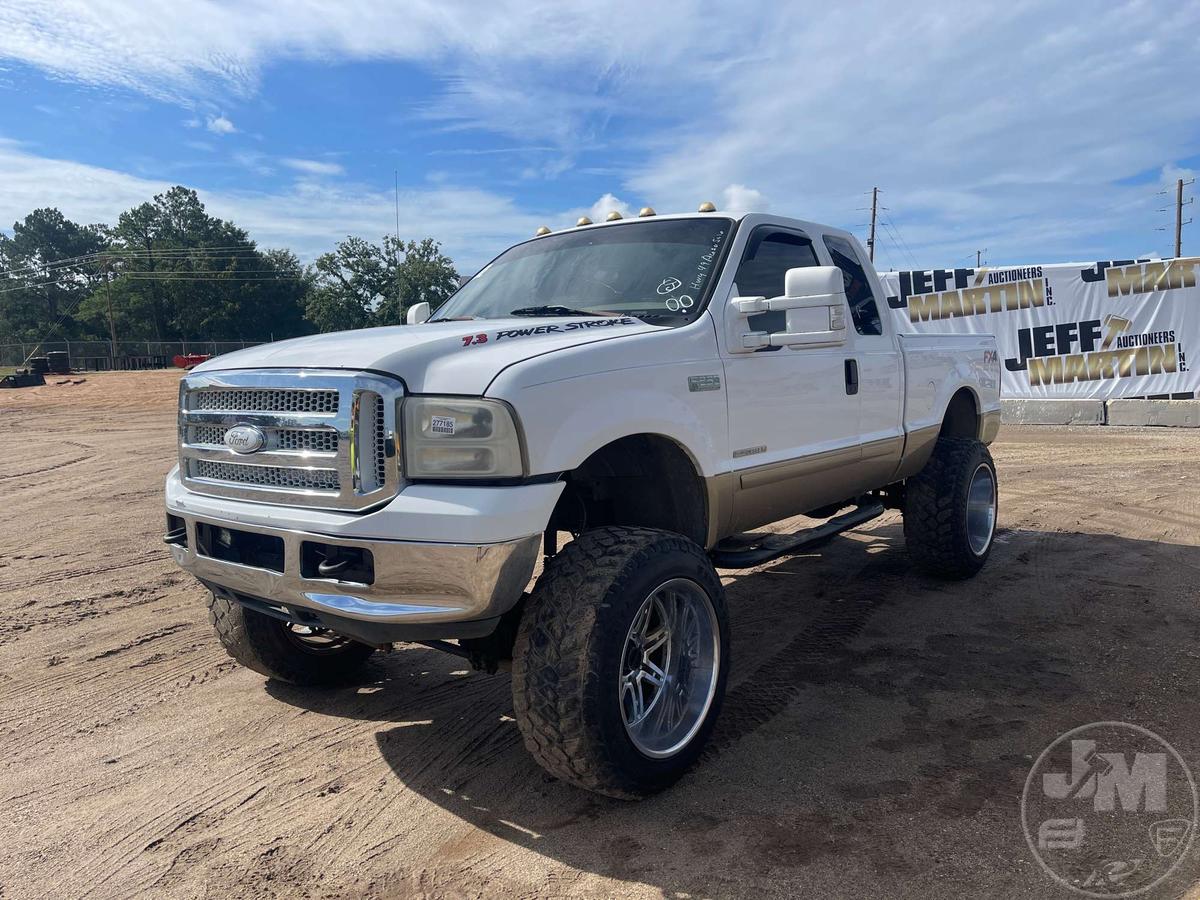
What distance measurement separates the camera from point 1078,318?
615 inches

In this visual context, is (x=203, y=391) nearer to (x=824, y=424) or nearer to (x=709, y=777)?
(x=709, y=777)

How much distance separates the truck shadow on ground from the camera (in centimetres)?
268

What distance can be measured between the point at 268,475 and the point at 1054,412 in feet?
49.6

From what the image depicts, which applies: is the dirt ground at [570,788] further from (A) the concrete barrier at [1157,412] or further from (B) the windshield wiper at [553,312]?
(A) the concrete barrier at [1157,412]

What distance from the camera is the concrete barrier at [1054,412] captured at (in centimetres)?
1465

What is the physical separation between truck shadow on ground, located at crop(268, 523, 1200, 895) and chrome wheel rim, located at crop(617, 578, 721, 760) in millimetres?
203

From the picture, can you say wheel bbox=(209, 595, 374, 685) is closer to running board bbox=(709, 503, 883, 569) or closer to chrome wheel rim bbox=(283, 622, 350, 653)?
chrome wheel rim bbox=(283, 622, 350, 653)

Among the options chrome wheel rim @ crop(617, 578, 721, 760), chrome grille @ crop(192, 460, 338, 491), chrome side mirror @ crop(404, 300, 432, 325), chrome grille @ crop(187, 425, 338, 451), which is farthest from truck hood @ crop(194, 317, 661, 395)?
chrome side mirror @ crop(404, 300, 432, 325)

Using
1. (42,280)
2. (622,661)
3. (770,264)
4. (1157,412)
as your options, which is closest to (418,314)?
(770,264)

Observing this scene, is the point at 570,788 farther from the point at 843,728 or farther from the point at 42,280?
the point at 42,280

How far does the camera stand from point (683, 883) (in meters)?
2.52

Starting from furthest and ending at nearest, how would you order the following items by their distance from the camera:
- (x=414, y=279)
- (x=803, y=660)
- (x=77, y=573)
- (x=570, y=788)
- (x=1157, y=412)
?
(x=414, y=279), (x=1157, y=412), (x=77, y=573), (x=803, y=660), (x=570, y=788)

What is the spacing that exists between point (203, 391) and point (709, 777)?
7.87ft

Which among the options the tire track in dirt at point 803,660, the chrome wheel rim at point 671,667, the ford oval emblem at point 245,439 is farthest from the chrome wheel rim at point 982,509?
the ford oval emblem at point 245,439
